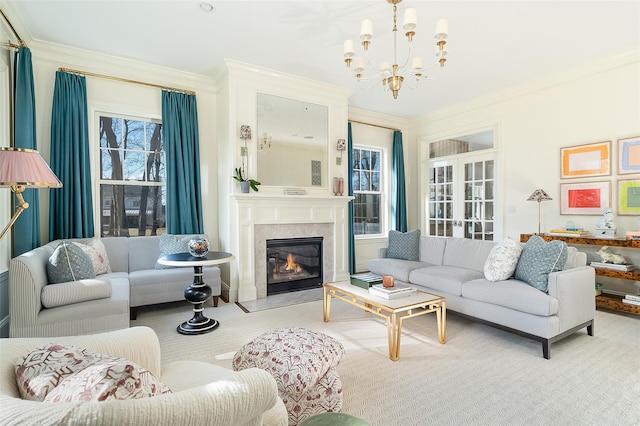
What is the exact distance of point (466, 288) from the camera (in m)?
3.16

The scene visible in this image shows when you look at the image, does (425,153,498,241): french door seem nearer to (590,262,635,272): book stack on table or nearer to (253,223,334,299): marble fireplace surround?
(590,262,635,272): book stack on table

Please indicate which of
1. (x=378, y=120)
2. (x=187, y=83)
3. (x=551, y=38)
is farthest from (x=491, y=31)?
(x=187, y=83)

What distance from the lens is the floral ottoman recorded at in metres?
1.69

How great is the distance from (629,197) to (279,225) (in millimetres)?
4303

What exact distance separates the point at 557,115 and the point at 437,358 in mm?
3946

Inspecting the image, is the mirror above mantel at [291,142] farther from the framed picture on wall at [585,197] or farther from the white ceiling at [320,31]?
the framed picture on wall at [585,197]

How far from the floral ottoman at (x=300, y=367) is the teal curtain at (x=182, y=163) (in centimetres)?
284

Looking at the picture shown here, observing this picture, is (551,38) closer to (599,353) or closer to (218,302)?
(599,353)

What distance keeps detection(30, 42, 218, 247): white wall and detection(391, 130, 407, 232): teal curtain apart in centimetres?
343

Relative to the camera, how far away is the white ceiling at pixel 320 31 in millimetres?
3002

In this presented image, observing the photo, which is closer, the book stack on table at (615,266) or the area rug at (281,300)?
the book stack on table at (615,266)

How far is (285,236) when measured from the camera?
181 inches

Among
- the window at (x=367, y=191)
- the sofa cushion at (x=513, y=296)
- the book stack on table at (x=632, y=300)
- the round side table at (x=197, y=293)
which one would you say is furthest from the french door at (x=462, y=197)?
the round side table at (x=197, y=293)

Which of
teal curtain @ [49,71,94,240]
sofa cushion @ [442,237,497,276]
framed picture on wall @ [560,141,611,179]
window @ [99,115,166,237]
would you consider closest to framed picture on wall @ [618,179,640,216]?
framed picture on wall @ [560,141,611,179]
